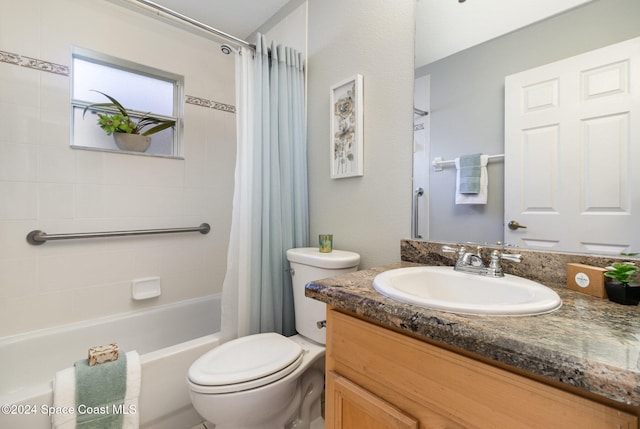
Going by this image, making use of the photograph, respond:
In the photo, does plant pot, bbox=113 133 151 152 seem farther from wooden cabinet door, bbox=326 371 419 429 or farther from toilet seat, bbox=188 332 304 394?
wooden cabinet door, bbox=326 371 419 429

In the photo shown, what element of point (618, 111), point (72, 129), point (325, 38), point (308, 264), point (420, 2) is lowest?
point (308, 264)

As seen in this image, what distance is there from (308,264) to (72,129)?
166cm

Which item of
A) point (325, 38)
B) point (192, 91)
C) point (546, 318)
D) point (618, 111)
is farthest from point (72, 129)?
point (618, 111)

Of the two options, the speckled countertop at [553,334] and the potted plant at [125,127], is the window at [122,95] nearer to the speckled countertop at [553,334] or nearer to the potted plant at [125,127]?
the potted plant at [125,127]

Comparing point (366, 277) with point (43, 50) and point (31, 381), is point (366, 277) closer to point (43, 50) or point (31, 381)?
point (31, 381)

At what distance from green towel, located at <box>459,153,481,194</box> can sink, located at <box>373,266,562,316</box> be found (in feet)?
1.03

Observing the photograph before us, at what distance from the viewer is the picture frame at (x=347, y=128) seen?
1436mm

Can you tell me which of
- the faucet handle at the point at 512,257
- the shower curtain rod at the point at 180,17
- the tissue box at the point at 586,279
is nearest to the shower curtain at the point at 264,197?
the shower curtain rod at the point at 180,17

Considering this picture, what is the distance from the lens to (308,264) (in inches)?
54.2

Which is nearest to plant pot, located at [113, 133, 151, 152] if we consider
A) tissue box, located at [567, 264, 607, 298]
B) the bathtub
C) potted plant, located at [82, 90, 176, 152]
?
potted plant, located at [82, 90, 176, 152]

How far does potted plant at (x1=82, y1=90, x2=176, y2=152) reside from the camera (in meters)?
1.77

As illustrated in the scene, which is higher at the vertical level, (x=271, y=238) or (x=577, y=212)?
(x=577, y=212)

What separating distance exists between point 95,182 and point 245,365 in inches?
58.7

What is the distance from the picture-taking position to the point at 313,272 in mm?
1368
